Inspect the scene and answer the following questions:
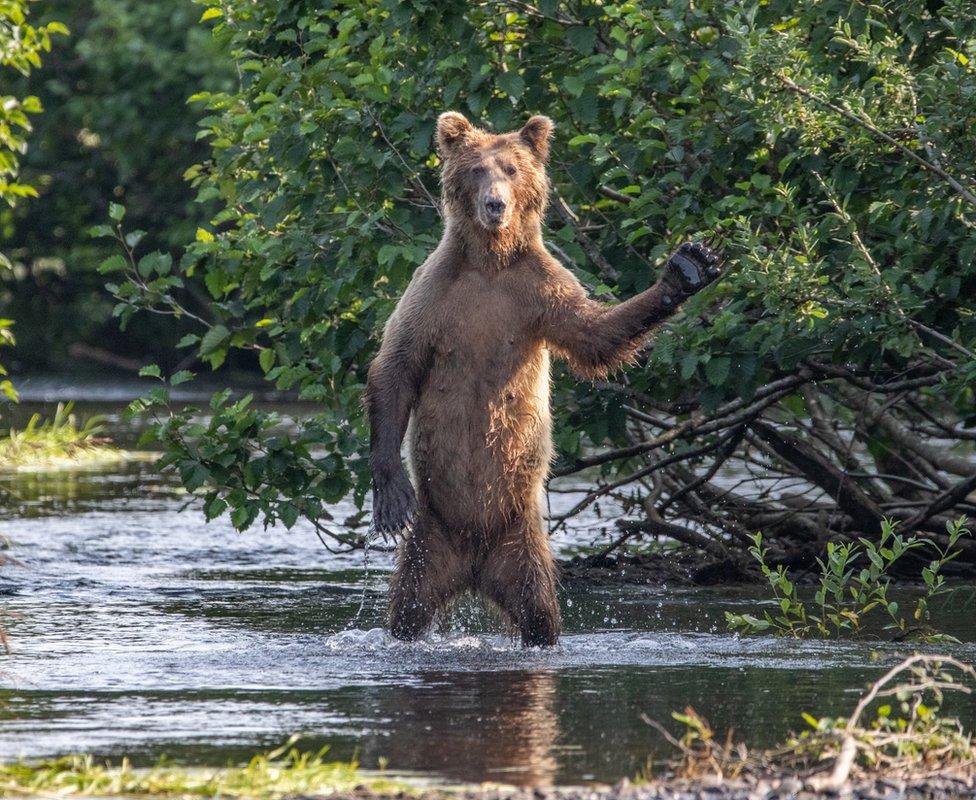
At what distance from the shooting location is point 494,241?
6.65 m

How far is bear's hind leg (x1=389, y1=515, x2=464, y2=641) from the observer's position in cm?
649

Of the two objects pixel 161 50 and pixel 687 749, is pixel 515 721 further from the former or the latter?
pixel 161 50

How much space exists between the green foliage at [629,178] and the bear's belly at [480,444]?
2.64 feet

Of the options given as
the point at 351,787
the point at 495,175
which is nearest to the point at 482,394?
the point at 495,175

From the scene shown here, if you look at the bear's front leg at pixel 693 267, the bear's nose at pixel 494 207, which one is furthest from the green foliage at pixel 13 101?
the bear's front leg at pixel 693 267

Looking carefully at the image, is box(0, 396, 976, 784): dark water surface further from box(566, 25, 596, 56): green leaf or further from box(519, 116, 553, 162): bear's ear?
box(566, 25, 596, 56): green leaf

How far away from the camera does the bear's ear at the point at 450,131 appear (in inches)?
268

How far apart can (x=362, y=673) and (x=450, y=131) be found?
2216 millimetres

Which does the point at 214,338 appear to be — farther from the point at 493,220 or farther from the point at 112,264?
the point at 493,220

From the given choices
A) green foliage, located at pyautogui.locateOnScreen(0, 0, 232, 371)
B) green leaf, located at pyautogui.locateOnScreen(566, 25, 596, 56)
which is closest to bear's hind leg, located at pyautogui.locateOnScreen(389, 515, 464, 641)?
green leaf, located at pyautogui.locateOnScreen(566, 25, 596, 56)

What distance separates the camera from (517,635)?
6.61 metres

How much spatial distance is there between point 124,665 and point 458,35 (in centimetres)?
331

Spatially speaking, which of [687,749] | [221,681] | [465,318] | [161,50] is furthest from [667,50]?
[161,50]

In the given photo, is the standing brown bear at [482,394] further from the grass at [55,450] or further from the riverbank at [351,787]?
the grass at [55,450]
